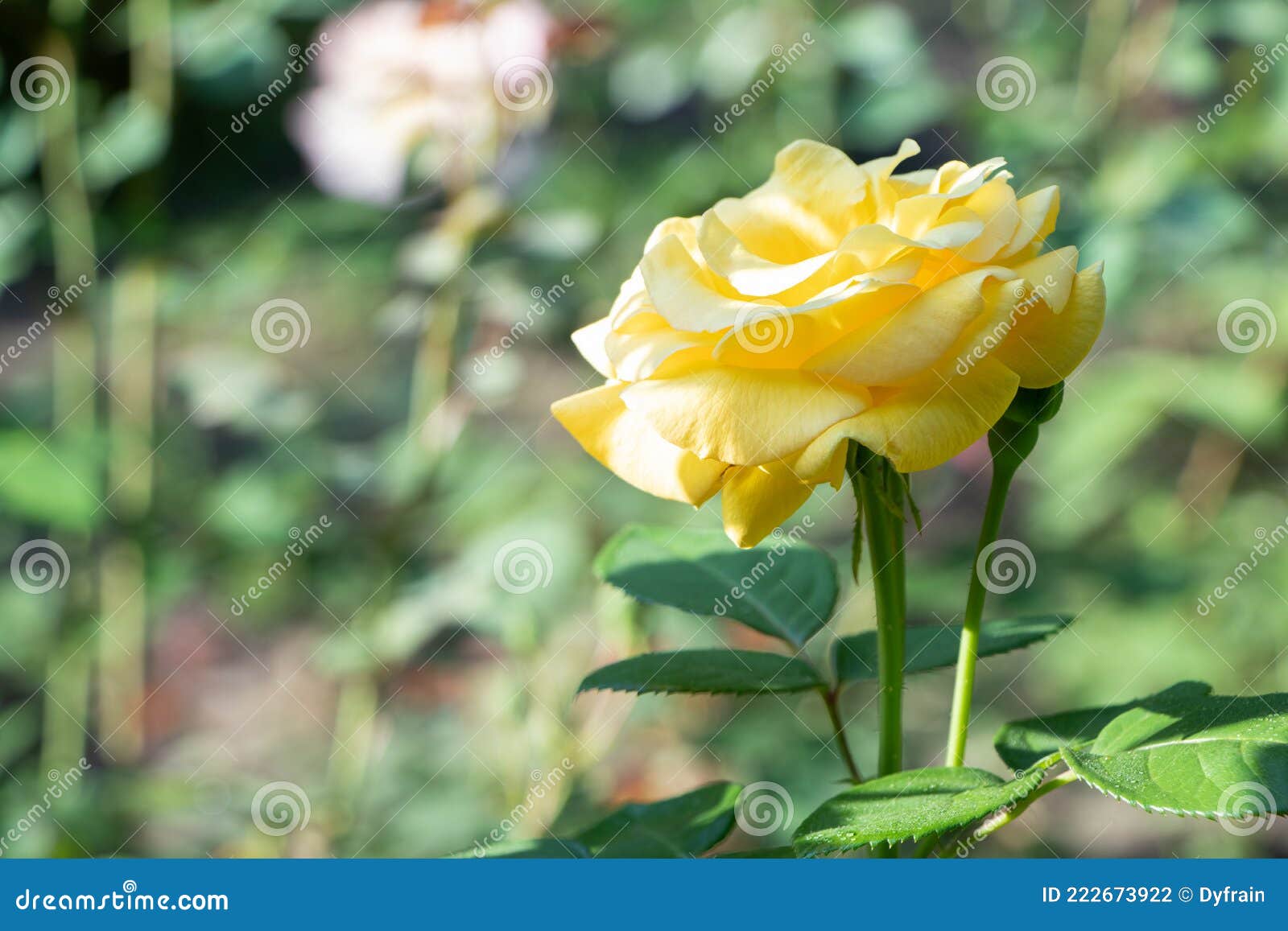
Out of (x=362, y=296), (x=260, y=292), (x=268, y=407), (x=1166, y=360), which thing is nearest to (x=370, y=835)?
(x=268, y=407)

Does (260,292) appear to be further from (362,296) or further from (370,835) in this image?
(370,835)

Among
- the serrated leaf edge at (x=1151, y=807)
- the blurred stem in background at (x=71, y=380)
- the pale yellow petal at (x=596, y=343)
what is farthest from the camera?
the blurred stem in background at (x=71, y=380)

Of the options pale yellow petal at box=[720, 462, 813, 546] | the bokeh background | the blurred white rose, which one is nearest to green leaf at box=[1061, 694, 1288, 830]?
pale yellow petal at box=[720, 462, 813, 546]

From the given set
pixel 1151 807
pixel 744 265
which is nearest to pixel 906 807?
pixel 1151 807

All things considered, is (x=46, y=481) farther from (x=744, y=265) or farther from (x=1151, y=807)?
(x=1151, y=807)

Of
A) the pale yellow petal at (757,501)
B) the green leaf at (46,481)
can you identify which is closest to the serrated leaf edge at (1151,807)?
the pale yellow petal at (757,501)

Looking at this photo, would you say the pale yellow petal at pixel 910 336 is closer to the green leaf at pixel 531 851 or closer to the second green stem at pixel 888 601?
the second green stem at pixel 888 601
